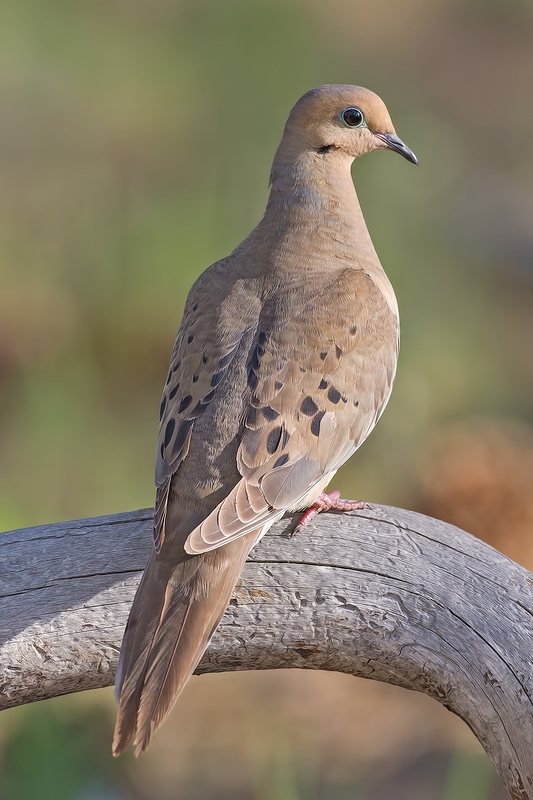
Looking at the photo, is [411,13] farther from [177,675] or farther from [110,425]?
[177,675]

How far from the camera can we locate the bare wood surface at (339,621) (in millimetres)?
2076

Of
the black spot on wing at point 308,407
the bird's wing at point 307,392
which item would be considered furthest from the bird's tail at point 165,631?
the black spot on wing at point 308,407

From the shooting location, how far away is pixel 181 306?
5.38 m

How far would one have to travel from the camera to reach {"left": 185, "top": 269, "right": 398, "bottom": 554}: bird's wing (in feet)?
7.04

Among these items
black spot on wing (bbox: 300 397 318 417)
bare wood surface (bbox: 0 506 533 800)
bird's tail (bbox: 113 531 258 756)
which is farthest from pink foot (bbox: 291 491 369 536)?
bird's tail (bbox: 113 531 258 756)

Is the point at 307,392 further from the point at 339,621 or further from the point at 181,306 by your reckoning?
Result: the point at 181,306

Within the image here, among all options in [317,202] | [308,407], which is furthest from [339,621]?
[317,202]

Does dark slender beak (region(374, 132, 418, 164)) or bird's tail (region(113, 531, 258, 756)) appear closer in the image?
bird's tail (region(113, 531, 258, 756))

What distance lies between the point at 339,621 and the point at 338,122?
1.45 m

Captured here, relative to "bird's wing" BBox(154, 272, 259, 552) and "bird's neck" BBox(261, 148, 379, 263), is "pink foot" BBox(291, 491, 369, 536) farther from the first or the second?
"bird's neck" BBox(261, 148, 379, 263)

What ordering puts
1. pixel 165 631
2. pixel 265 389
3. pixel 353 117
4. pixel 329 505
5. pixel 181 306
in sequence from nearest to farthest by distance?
pixel 165 631
pixel 265 389
pixel 329 505
pixel 353 117
pixel 181 306

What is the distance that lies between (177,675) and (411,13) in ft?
37.8

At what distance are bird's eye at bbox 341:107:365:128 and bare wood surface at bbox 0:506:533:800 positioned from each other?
4.05ft

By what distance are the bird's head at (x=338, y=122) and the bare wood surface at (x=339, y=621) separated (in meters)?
1.19
